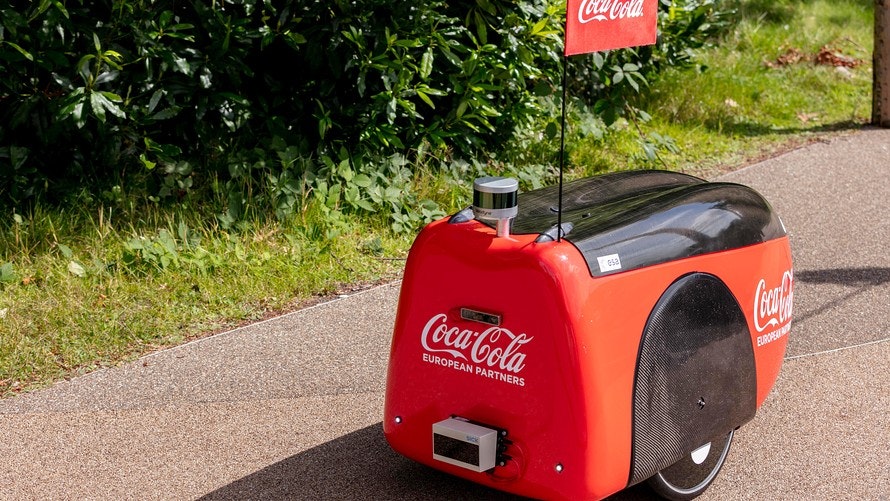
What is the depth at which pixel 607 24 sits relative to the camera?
3873 millimetres

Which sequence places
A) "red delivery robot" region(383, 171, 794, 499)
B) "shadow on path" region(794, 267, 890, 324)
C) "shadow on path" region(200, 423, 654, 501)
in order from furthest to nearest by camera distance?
1. "shadow on path" region(794, 267, 890, 324)
2. "shadow on path" region(200, 423, 654, 501)
3. "red delivery robot" region(383, 171, 794, 499)

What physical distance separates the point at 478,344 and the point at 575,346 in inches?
13.5

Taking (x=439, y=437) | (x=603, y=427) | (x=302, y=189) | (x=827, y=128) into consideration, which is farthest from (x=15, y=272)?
(x=827, y=128)

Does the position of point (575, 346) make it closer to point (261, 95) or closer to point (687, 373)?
point (687, 373)

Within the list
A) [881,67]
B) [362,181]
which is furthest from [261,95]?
[881,67]

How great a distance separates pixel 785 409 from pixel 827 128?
552 centimetres

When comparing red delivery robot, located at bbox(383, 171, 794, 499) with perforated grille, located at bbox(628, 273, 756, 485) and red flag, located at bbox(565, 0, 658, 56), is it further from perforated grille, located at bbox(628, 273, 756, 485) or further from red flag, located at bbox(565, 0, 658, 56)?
red flag, located at bbox(565, 0, 658, 56)

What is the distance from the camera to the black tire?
12.6 feet

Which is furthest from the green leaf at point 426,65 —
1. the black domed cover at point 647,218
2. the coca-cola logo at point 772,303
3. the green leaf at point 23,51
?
the coca-cola logo at point 772,303

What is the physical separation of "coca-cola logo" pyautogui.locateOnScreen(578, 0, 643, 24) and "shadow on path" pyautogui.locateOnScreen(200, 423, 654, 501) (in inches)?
67.8

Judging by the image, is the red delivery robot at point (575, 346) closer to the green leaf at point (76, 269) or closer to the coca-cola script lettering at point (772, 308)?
the coca-cola script lettering at point (772, 308)

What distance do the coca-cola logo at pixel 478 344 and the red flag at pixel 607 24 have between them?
991mm

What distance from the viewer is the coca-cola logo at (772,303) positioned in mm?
4090

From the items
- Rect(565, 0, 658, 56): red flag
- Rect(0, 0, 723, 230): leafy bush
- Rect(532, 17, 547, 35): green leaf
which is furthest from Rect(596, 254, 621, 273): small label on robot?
Rect(532, 17, 547, 35): green leaf
